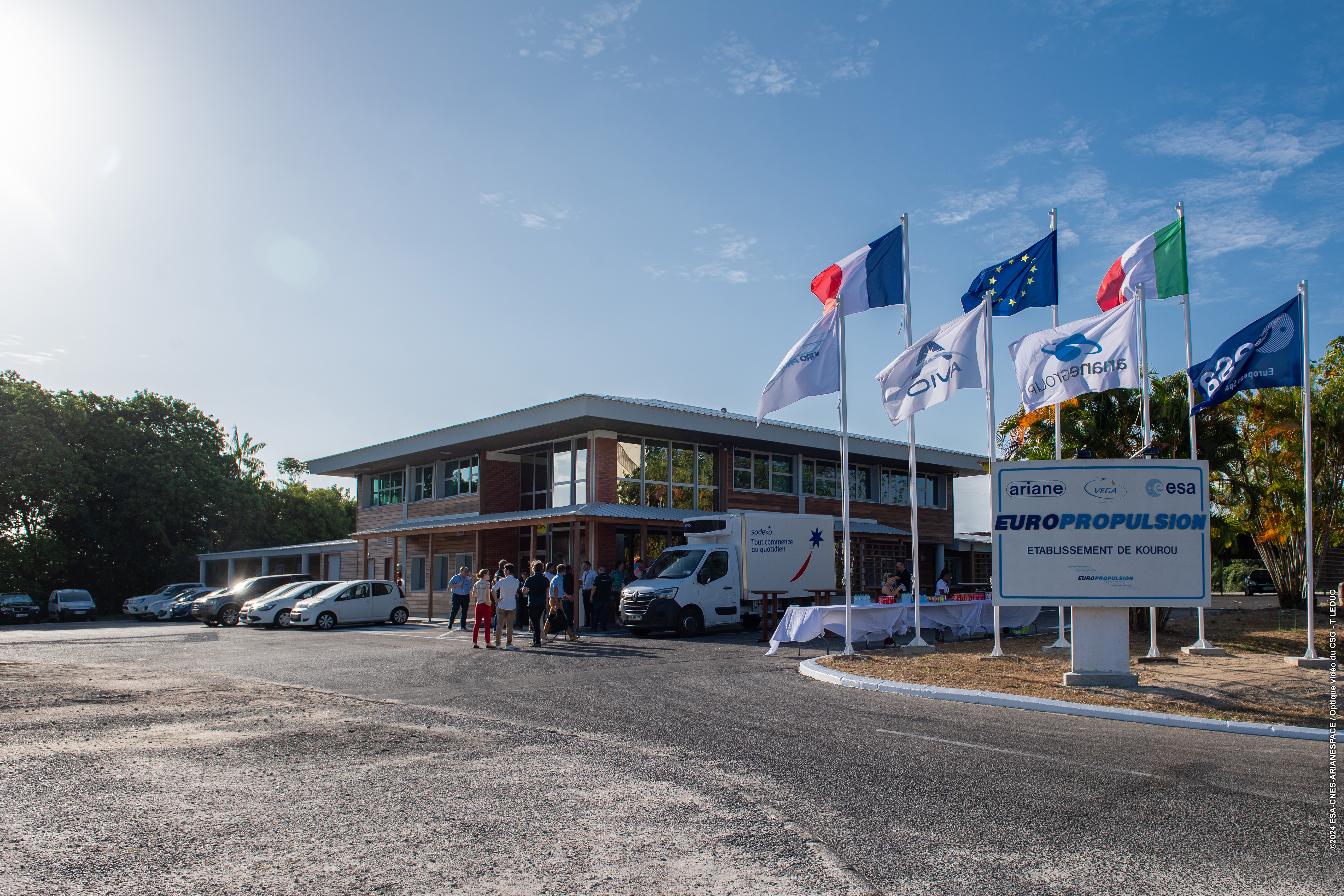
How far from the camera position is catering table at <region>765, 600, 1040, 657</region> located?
1605 cm

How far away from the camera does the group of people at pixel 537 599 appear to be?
18609 mm

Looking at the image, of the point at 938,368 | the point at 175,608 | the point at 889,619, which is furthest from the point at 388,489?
the point at 938,368

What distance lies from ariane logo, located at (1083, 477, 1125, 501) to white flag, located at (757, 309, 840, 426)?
15.7 ft

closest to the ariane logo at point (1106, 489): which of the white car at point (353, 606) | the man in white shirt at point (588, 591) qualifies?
the man in white shirt at point (588, 591)

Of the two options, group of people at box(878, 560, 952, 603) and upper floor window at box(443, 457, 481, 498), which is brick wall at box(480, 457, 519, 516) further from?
group of people at box(878, 560, 952, 603)

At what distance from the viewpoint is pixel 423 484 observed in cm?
3625

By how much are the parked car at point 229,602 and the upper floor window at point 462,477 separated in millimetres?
6846

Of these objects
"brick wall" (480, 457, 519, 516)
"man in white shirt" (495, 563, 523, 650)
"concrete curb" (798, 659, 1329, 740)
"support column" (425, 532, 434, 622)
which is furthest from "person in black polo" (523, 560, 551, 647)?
"brick wall" (480, 457, 519, 516)

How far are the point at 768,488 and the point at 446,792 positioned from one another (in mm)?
26535

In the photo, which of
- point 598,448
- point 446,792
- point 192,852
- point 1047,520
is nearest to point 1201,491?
point 1047,520

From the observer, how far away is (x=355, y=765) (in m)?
6.79

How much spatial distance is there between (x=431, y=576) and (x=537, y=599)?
469 inches

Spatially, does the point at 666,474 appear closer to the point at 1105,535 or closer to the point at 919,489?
the point at 919,489

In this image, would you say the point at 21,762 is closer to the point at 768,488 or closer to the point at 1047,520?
the point at 1047,520
